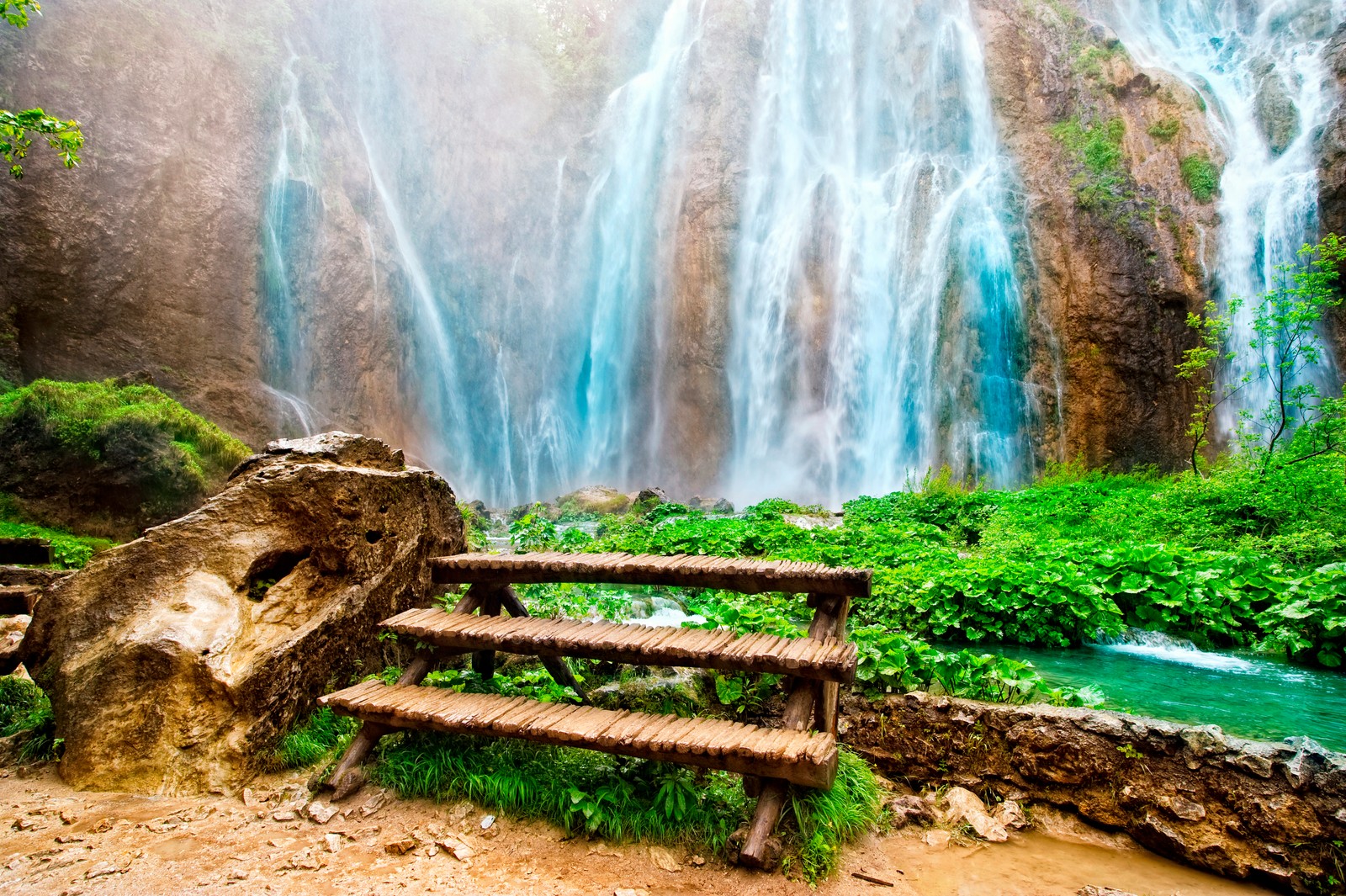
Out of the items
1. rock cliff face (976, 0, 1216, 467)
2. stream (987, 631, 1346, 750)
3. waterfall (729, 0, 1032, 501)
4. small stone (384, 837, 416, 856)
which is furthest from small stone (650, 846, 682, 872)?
rock cliff face (976, 0, 1216, 467)

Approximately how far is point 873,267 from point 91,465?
1825cm

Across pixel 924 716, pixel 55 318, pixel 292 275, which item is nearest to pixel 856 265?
pixel 292 275

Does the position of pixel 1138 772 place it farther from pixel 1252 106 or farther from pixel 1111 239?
pixel 1252 106

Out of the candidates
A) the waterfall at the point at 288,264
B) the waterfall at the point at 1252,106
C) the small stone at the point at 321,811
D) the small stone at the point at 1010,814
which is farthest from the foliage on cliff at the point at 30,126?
the waterfall at the point at 1252,106

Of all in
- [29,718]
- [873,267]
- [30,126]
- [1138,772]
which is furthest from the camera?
[873,267]

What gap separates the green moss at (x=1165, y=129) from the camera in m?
19.2

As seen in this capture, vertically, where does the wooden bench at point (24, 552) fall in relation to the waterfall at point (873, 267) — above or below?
below

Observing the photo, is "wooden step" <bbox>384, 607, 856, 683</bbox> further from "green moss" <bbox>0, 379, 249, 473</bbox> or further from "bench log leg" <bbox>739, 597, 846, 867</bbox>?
"green moss" <bbox>0, 379, 249, 473</bbox>

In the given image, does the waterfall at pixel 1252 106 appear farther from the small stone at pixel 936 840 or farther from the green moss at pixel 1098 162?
the small stone at pixel 936 840

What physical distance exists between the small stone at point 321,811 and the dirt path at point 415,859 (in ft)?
0.14

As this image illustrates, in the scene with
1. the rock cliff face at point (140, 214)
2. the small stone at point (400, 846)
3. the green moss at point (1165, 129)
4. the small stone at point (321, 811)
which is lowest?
the small stone at point (400, 846)

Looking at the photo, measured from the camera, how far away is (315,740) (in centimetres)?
360

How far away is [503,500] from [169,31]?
15.9 metres

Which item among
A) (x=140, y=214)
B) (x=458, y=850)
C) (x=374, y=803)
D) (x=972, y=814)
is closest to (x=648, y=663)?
(x=458, y=850)
